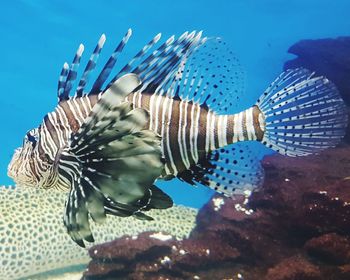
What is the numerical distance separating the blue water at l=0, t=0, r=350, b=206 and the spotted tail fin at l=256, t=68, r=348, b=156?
37.9ft

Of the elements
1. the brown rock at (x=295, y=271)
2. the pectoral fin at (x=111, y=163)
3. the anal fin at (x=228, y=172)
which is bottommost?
the brown rock at (x=295, y=271)

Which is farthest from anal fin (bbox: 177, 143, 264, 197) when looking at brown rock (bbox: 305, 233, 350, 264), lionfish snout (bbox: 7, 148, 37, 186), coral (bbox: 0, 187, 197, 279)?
coral (bbox: 0, 187, 197, 279)

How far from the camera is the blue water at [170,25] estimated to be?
1409 cm

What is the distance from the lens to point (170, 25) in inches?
608

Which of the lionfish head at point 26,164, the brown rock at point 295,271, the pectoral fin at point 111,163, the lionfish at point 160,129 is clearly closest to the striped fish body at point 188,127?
the lionfish at point 160,129

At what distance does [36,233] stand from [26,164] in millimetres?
3543

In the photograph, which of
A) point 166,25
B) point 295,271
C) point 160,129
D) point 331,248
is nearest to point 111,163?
point 160,129

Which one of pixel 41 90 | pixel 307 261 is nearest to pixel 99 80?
pixel 307 261

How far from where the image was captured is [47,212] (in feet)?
19.0

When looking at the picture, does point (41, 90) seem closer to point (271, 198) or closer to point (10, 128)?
point (10, 128)

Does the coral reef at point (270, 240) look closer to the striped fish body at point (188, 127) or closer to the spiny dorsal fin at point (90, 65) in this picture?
the striped fish body at point (188, 127)

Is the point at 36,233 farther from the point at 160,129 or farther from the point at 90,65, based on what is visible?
the point at 160,129

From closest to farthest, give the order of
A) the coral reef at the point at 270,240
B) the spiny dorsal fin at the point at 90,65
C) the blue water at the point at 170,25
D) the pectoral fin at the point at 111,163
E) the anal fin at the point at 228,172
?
the pectoral fin at the point at 111,163, the spiny dorsal fin at the point at 90,65, the anal fin at the point at 228,172, the coral reef at the point at 270,240, the blue water at the point at 170,25

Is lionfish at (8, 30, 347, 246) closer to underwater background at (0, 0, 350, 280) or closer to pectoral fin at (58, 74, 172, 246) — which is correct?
pectoral fin at (58, 74, 172, 246)
